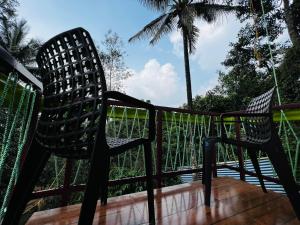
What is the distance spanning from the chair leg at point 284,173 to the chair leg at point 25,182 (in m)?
1.25

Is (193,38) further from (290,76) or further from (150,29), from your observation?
(290,76)

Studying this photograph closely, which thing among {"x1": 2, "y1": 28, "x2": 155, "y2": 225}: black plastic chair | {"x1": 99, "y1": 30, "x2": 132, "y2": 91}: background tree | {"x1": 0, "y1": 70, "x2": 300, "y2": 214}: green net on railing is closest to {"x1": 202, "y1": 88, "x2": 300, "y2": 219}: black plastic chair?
{"x1": 0, "y1": 70, "x2": 300, "y2": 214}: green net on railing

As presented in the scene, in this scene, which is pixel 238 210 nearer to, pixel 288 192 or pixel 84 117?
pixel 288 192

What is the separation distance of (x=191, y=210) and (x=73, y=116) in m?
1.13

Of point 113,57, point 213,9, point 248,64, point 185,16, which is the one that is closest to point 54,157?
point 185,16

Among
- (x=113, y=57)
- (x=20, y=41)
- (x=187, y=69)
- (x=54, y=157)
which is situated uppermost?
Result: (x=20, y=41)

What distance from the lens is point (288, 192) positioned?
1.39 metres

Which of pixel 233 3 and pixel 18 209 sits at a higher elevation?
pixel 233 3

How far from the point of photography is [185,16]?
9953 mm

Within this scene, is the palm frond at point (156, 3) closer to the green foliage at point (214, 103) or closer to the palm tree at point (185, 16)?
the palm tree at point (185, 16)

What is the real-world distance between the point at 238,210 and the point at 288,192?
0.35 meters

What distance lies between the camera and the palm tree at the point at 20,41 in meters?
15.4

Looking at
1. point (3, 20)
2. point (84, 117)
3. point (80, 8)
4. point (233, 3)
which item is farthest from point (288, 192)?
point (3, 20)

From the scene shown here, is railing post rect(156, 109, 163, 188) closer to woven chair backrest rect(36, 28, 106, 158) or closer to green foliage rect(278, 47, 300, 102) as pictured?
woven chair backrest rect(36, 28, 106, 158)
